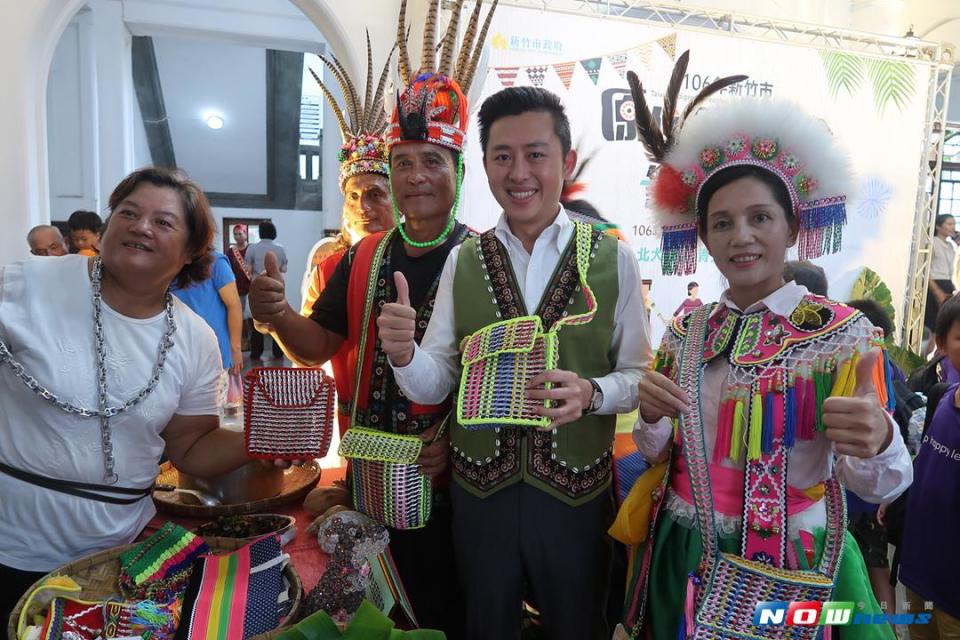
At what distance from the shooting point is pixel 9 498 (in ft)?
4.69

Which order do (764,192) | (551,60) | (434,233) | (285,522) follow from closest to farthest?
(764,192) → (285,522) → (434,233) → (551,60)

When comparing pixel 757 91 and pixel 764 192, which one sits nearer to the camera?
pixel 764 192

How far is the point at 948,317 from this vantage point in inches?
86.9

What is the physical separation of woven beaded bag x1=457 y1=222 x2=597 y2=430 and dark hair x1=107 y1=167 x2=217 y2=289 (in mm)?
796

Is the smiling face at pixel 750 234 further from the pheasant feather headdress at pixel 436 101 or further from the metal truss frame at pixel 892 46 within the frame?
the metal truss frame at pixel 892 46

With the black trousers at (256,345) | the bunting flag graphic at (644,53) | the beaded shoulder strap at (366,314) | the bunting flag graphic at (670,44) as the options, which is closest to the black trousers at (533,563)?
the beaded shoulder strap at (366,314)

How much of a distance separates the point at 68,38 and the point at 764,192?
9431mm

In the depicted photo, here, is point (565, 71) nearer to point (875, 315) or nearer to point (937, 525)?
point (875, 315)

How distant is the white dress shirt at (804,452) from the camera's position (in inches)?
47.4

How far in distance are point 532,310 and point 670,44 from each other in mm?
4246

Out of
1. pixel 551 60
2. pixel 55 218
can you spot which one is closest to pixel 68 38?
pixel 55 218

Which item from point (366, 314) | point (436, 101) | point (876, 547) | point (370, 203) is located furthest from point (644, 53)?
point (366, 314)

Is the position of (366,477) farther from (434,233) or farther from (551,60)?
(551,60)

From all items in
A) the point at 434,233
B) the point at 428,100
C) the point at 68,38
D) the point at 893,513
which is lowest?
the point at 893,513
